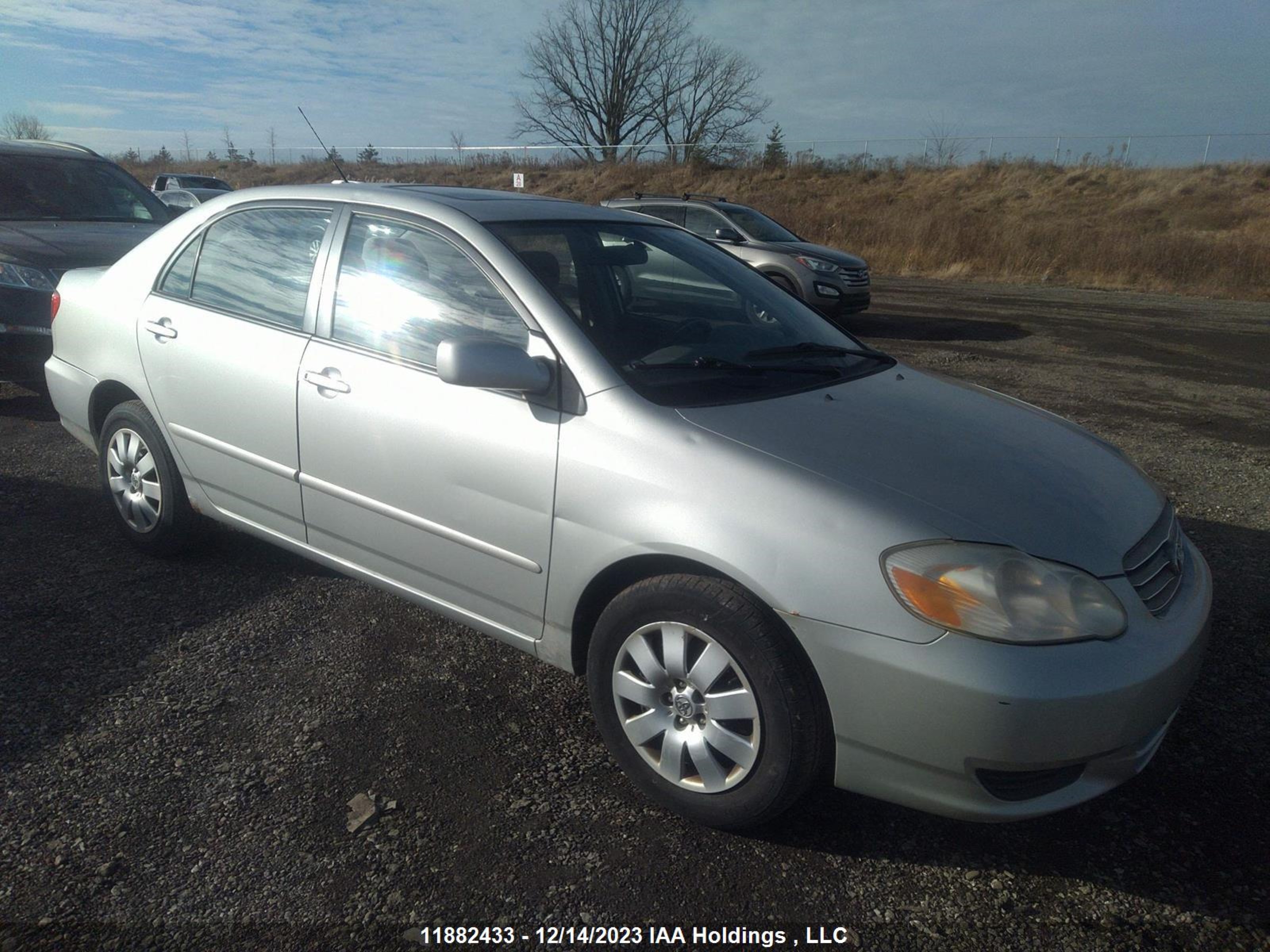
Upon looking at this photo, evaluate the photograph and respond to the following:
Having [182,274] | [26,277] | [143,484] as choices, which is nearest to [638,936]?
[143,484]

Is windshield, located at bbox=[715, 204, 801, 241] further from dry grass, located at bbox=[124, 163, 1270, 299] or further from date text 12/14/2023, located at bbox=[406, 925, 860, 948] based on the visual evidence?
date text 12/14/2023, located at bbox=[406, 925, 860, 948]

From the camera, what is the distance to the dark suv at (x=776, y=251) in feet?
40.0

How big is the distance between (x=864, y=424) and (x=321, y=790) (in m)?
1.94

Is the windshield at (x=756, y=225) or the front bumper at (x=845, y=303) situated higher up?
the windshield at (x=756, y=225)

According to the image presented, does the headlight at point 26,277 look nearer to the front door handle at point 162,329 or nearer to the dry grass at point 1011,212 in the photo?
the front door handle at point 162,329

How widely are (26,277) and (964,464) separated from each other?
6.55 metres

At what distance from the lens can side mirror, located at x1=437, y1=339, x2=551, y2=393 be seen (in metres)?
2.62

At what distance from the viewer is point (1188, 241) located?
2267 centimetres

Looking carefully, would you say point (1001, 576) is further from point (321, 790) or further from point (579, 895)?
point (321, 790)

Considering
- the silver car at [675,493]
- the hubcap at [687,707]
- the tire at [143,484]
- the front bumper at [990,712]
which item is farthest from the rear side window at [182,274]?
the front bumper at [990,712]

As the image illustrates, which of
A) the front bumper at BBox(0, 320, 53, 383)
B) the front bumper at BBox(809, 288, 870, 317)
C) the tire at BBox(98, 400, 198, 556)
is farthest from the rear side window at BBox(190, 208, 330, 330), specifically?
the front bumper at BBox(809, 288, 870, 317)

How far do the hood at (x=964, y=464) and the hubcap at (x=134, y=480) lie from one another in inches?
107

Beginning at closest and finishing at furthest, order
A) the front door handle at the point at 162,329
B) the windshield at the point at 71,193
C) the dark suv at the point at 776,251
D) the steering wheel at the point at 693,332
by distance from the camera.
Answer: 1. the steering wheel at the point at 693,332
2. the front door handle at the point at 162,329
3. the windshield at the point at 71,193
4. the dark suv at the point at 776,251

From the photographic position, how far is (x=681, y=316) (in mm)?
3363
